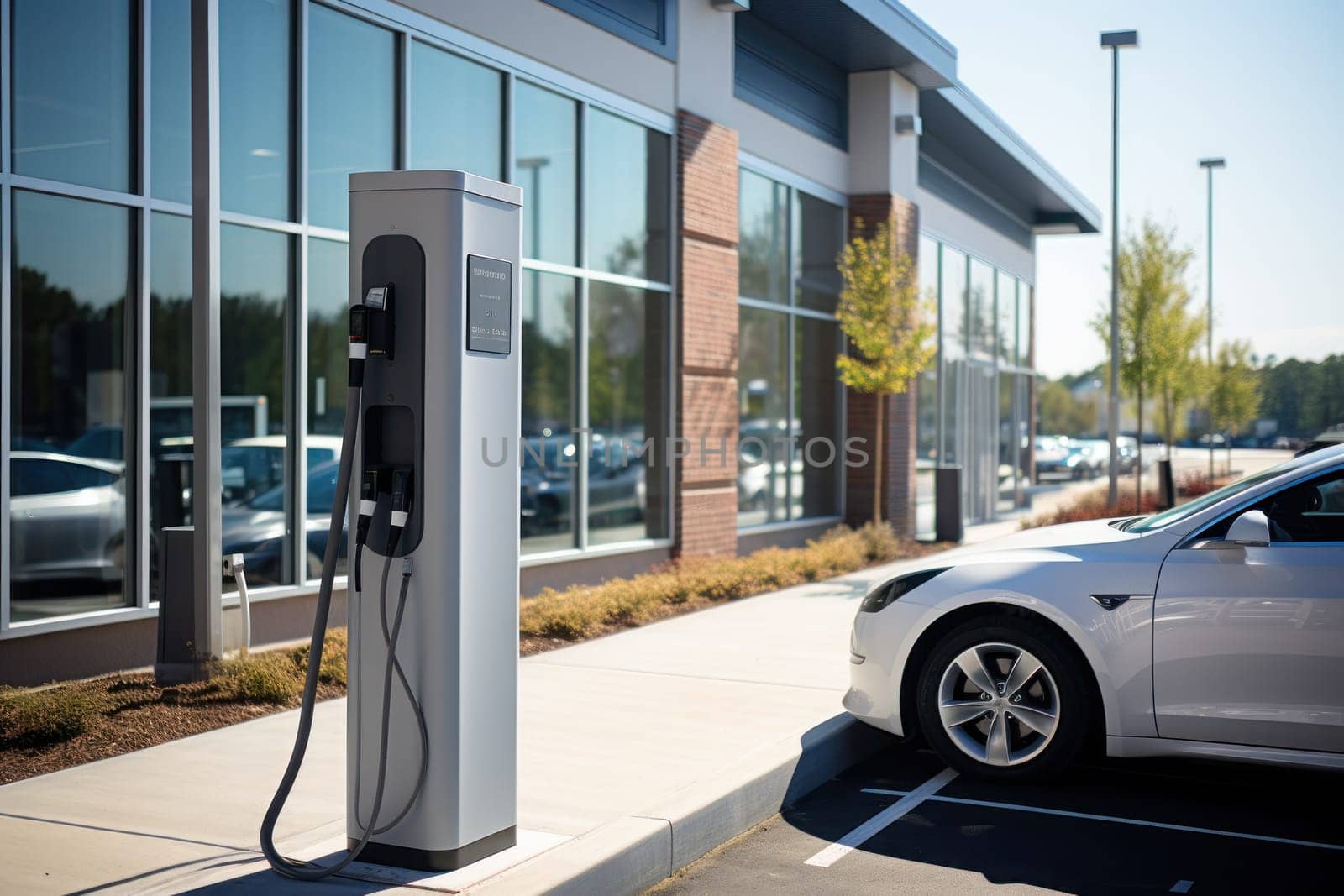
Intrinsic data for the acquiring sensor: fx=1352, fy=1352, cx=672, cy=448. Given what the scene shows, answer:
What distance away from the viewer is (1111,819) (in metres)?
5.72

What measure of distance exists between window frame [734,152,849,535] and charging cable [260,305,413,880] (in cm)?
1102

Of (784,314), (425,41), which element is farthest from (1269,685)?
(784,314)

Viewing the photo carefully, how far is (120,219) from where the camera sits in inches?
333

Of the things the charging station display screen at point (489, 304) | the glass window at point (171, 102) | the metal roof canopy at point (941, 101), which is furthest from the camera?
the metal roof canopy at point (941, 101)

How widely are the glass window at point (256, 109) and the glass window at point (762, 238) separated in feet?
21.9

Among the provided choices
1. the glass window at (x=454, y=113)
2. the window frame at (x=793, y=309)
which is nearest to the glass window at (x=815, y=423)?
the window frame at (x=793, y=309)

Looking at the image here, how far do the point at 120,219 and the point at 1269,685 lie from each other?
7.01 meters

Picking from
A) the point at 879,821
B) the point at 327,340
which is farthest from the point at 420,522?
the point at 327,340

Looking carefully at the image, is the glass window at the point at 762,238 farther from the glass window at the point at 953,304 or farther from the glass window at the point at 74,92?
the glass window at the point at 74,92

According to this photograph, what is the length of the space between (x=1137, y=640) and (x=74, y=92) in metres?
6.78

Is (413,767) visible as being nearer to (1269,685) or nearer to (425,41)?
(1269,685)

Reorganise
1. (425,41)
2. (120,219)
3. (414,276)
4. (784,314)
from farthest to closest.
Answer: (784,314)
(425,41)
(120,219)
(414,276)

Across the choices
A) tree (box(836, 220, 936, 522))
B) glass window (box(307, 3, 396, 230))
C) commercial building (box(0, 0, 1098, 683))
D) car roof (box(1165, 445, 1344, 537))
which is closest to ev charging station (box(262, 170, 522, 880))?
car roof (box(1165, 445, 1344, 537))

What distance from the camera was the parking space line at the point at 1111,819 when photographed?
17.7 feet
